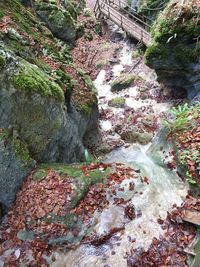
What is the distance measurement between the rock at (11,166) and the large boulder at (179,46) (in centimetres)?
702

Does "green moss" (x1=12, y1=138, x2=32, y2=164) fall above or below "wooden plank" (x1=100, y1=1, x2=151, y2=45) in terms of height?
below

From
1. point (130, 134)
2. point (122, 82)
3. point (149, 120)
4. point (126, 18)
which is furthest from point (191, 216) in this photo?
point (126, 18)

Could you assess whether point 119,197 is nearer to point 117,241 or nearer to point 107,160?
point 117,241

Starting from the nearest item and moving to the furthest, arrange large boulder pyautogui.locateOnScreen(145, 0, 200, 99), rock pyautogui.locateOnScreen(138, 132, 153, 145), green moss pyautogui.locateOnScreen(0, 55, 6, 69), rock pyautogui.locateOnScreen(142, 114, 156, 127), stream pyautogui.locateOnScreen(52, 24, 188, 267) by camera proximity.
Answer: stream pyautogui.locateOnScreen(52, 24, 188, 267), green moss pyautogui.locateOnScreen(0, 55, 6, 69), rock pyautogui.locateOnScreen(138, 132, 153, 145), large boulder pyautogui.locateOnScreen(145, 0, 200, 99), rock pyautogui.locateOnScreen(142, 114, 156, 127)

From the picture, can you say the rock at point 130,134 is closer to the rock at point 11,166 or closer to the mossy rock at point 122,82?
the mossy rock at point 122,82

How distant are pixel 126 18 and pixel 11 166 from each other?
48.3 feet

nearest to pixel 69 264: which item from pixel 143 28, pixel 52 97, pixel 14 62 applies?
pixel 52 97

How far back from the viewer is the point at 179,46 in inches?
423

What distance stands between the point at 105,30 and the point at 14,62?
14.5 m

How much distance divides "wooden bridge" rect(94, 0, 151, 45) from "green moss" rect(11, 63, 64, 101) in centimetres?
887

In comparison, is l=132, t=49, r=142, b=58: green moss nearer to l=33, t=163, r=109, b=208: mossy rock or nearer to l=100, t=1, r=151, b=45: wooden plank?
l=100, t=1, r=151, b=45: wooden plank

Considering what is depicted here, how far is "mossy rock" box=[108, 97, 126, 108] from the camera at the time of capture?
1281cm

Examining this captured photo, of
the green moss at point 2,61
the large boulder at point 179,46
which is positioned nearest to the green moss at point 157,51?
the large boulder at point 179,46

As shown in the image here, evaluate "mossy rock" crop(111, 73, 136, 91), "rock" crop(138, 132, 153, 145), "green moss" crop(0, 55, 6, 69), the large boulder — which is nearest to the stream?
"rock" crop(138, 132, 153, 145)
